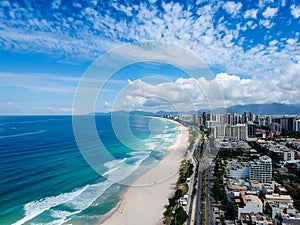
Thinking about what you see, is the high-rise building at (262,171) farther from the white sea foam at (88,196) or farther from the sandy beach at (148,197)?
the white sea foam at (88,196)

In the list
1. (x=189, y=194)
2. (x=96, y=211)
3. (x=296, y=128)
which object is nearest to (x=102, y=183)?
(x=96, y=211)

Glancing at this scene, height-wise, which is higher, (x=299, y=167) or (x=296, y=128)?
Result: (x=296, y=128)

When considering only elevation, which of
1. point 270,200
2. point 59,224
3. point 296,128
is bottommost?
point 59,224

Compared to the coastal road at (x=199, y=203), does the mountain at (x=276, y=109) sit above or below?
above

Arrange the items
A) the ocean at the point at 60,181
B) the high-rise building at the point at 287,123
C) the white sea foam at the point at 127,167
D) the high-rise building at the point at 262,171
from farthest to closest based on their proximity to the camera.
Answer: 1. the high-rise building at the point at 287,123
2. the white sea foam at the point at 127,167
3. the high-rise building at the point at 262,171
4. the ocean at the point at 60,181

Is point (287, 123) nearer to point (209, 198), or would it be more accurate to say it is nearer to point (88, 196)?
point (209, 198)

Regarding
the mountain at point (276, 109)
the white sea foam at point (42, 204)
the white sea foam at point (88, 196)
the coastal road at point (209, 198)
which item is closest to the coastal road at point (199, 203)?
the coastal road at point (209, 198)

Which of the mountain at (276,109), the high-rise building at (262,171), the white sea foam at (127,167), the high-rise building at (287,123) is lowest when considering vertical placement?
the white sea foam at (127,167)

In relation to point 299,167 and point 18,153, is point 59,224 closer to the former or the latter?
point 18,153

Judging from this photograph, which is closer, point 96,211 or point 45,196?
point 96,211
